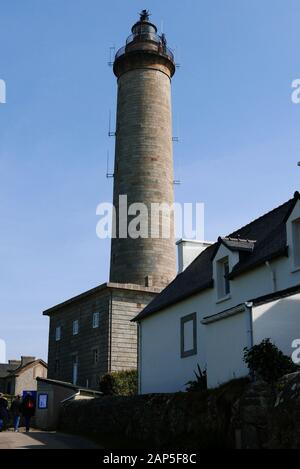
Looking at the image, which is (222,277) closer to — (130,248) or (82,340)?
(82,340)

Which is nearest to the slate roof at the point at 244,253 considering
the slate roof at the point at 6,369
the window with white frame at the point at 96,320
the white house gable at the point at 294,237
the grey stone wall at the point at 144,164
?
the white house gable at the point at 294,237

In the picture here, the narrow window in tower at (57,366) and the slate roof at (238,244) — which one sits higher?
the slate roof at (238,244)

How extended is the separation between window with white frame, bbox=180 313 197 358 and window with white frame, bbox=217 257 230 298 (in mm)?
1862

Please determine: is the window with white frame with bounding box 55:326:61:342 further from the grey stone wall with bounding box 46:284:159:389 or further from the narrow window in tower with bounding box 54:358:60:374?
the grey stone wall with bounding box 46:284:159:389

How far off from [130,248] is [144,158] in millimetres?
6195

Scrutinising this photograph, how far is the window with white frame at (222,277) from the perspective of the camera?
22.7 m

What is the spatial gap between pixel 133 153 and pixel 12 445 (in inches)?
1075

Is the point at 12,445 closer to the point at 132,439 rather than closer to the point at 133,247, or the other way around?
the point at 132,439

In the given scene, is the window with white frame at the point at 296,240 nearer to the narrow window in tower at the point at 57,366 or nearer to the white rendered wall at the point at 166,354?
the white rendered wall at the point at 166,354

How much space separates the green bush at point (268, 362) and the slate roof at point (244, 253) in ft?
14.8

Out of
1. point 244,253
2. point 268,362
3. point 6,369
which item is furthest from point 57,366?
point 6,369

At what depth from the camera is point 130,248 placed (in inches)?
1598

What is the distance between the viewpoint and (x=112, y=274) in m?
41.2

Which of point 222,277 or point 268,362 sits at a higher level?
point 222,277
